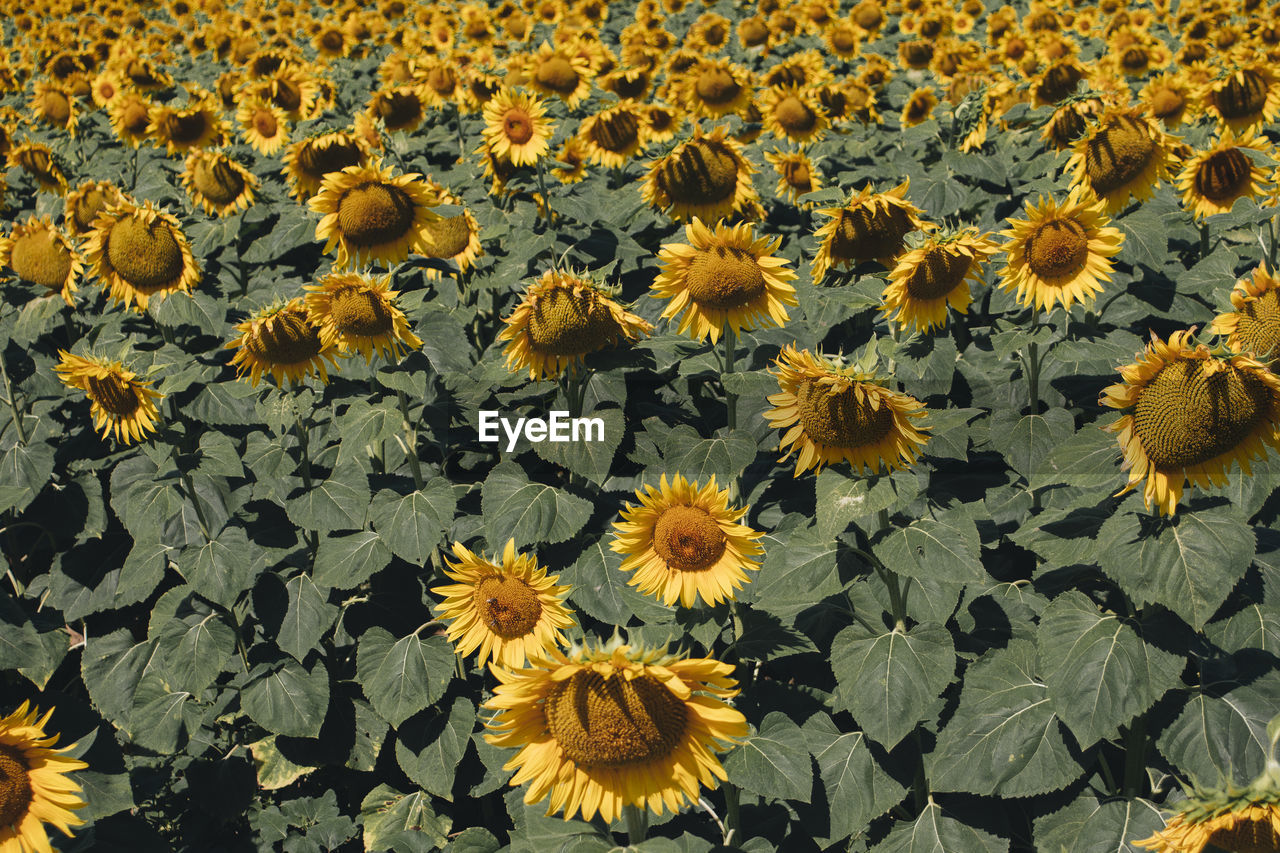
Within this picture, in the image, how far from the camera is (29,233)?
5.29 meters

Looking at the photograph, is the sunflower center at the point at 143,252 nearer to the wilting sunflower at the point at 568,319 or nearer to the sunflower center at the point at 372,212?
the sunflower center at the point at 372,212

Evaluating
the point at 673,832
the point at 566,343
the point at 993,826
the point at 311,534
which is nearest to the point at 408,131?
the point at 311,534

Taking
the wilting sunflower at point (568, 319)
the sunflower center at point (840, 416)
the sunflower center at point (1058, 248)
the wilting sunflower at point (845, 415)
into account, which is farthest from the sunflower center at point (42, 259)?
the sunflower center at point (1058, 248)

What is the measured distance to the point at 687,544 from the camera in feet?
10.2

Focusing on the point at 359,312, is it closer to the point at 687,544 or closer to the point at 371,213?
the point at 371,213

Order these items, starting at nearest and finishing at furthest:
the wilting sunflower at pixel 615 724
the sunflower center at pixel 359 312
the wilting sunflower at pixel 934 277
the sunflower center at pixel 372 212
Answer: the wilting sunflower at pixel 615 724 < the wilting sunflower at pixel 934 277 < the sunflower center at pixel 359 312 < the sunflower center at pixel 372 212

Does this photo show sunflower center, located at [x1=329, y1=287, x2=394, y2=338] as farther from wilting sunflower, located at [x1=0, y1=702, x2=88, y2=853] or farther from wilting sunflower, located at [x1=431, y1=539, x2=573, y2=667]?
wilting sunflower, located at [x1=0, y1=702, x2=88, y2=853]

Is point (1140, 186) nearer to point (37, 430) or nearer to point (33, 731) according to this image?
point (33, 731)

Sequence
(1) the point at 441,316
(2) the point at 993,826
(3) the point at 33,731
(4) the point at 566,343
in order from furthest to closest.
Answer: (1) the point at 441,316, (4) the point at 566,343, (2) the point at 993,826, (3) the point at 33,731

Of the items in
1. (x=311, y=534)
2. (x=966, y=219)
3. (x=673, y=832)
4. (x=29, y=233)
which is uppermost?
(x=29, y=233)

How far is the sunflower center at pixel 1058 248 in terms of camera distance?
3797 millimetres

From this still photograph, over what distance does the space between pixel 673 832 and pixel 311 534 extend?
2279 millimetres

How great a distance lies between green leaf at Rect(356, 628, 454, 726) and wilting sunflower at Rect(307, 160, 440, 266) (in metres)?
1.89

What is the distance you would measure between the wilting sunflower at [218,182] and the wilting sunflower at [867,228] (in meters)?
4.02
